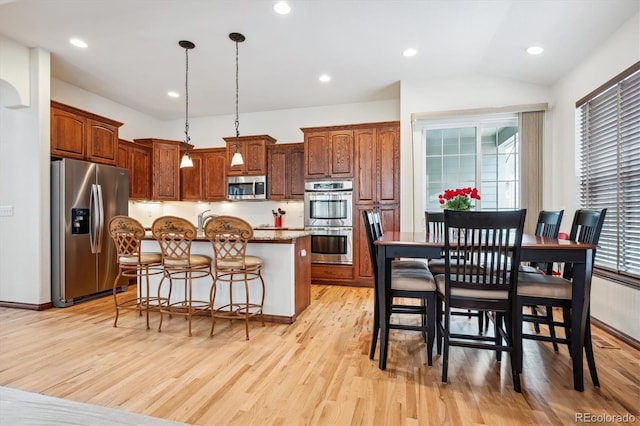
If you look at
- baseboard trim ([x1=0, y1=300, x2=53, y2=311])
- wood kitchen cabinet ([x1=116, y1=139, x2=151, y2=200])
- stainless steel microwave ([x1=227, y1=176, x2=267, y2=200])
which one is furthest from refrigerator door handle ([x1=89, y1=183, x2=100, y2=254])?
stainless steel microwave ([x1=227, y1=176, x2=267, y2=200])

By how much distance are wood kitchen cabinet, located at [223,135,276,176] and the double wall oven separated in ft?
3.20

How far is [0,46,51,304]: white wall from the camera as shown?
359 centimetres

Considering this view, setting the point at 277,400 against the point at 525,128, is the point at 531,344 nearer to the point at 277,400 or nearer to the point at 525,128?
the point at 277,400

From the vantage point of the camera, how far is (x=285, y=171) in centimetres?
539

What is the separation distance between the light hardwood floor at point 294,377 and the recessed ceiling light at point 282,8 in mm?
2852

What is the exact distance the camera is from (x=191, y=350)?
2523 mm

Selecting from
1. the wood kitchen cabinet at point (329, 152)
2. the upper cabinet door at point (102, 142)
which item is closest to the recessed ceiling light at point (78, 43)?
the upper cabinet door at point (102, 142)

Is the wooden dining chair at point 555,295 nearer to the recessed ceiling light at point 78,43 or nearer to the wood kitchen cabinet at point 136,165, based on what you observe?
the recessed ceiling light at point 78,43

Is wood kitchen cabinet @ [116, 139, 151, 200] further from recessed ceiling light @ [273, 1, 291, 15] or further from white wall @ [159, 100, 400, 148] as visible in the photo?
recessed ceiling light @ [273, 1, 291, 15]

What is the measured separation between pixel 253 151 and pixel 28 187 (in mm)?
2886

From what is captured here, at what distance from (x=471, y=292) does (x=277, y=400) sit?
1.31 metres

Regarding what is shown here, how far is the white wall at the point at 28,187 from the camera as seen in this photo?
3594 mm

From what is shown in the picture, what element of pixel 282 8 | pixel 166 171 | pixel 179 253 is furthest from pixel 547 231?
pixel 166 171

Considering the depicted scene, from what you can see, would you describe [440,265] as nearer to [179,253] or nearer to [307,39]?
[179,253]
